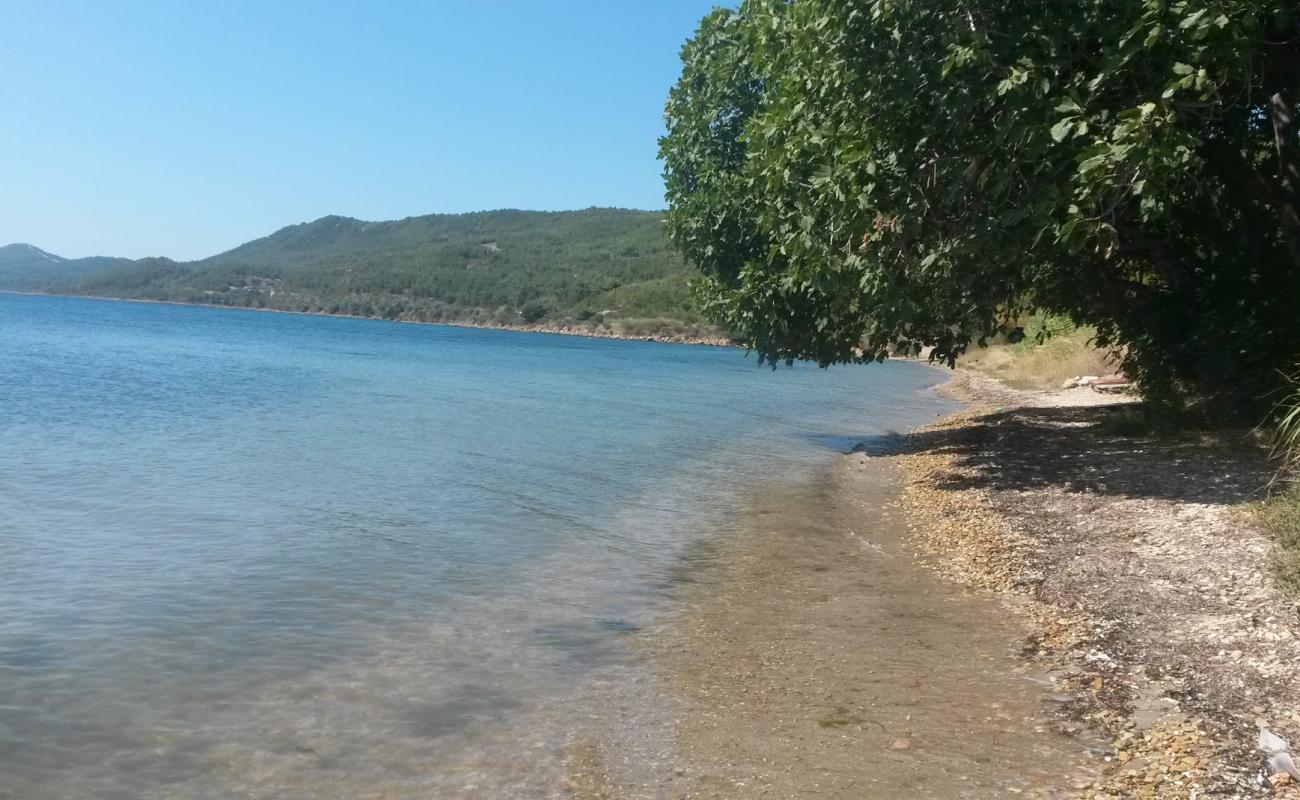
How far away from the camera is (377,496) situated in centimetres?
1403

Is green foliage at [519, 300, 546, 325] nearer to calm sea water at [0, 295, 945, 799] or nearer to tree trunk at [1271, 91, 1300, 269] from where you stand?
calm sea water at [0, 295, 945, 799]

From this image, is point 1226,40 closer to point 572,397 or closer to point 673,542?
point 673,542

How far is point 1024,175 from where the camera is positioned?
433 inches

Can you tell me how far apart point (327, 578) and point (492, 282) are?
155607 mm

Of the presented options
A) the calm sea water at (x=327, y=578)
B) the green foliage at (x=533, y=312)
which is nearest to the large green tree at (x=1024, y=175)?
the calm sea water at (x=327, y=578)

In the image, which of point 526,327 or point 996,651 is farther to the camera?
point 526,327

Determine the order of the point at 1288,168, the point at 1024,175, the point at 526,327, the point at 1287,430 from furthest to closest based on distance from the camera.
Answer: the point at 526,327 → the point at 1288,168 → the point at 1287,430 → the point at 1024,175

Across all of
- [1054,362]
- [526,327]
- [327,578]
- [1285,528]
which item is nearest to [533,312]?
[526,327]

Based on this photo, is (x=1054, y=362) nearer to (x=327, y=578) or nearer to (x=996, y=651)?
(x=996, y=651)

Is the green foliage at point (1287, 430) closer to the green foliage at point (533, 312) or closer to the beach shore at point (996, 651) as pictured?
the beach shore at point (996, 651)

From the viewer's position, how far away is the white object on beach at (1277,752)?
486 centimetres

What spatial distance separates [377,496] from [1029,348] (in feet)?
97.1

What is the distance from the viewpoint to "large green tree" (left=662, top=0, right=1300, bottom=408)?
371 inches

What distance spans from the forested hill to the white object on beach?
10999 cm
